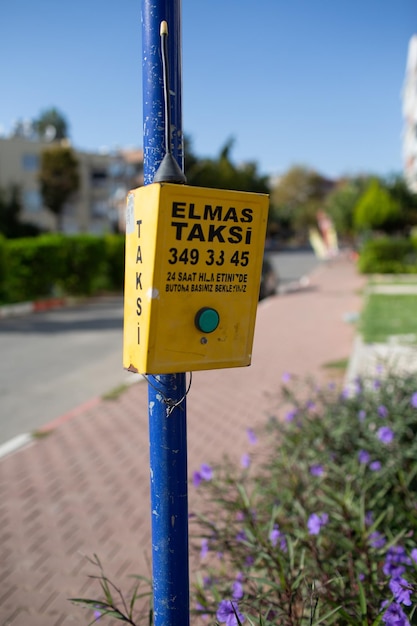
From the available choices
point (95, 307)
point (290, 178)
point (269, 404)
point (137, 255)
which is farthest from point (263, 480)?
point (290, 178)

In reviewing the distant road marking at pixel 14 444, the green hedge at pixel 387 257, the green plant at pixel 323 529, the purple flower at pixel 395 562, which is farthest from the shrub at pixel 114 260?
the purple flower at pixel 395 562

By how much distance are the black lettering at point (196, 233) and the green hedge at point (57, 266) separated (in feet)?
54.5

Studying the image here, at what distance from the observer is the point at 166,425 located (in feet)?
5.49

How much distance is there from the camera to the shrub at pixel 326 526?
2027 millimetres

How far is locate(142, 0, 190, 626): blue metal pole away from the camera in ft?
5.33

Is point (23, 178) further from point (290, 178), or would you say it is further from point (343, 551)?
point (343, 551)

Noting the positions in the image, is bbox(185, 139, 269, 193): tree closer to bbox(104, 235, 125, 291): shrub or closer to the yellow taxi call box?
bbox(104, 235, 125, 291): shrub

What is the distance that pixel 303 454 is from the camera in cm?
349

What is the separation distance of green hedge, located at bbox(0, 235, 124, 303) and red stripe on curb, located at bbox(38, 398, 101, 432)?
11355 mm

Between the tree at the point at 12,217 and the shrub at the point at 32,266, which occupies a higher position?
the tree at the point at 12,217

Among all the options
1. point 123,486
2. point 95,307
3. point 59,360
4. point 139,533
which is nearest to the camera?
point 139,533

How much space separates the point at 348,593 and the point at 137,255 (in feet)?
5.17

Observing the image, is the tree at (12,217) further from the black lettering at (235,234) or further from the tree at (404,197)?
A: the black lettering at (235,234)

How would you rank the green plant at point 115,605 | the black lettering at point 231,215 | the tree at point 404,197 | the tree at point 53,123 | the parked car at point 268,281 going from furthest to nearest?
the tree at point 53,123 < the tree at point 404,197 < the parked car at point 268,281 < the green plant at point 115,605 < the black lettering at point 231,215
